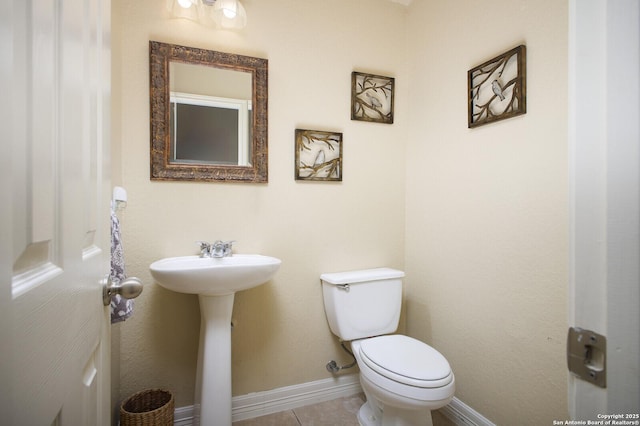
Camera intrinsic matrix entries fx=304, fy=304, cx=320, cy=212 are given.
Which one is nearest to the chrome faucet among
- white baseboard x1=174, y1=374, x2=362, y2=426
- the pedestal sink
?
the pedestal sink

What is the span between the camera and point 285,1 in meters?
1.73

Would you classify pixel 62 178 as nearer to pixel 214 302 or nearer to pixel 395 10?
pixel 214 302

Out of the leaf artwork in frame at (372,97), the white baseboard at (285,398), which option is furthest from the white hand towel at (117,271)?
the leaf artwork in frame at (372,97)

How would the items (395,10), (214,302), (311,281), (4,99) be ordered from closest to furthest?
(4,99), (214,302), (311,281), (395,10)

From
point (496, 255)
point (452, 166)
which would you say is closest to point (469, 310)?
point (496, 255)

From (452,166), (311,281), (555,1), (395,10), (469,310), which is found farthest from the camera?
(395,10)

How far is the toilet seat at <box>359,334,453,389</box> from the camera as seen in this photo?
1191mm

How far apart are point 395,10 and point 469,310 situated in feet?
6.23

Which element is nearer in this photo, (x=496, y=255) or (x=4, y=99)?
(x=4, y=99)

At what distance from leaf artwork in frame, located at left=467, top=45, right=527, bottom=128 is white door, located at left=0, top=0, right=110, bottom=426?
4.86ft

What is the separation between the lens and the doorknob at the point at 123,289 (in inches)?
24.6

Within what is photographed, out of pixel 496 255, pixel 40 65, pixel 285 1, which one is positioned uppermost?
pixel 285 1

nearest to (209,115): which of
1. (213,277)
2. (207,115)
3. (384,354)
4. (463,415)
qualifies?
(207,115)

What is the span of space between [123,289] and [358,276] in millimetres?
1275
